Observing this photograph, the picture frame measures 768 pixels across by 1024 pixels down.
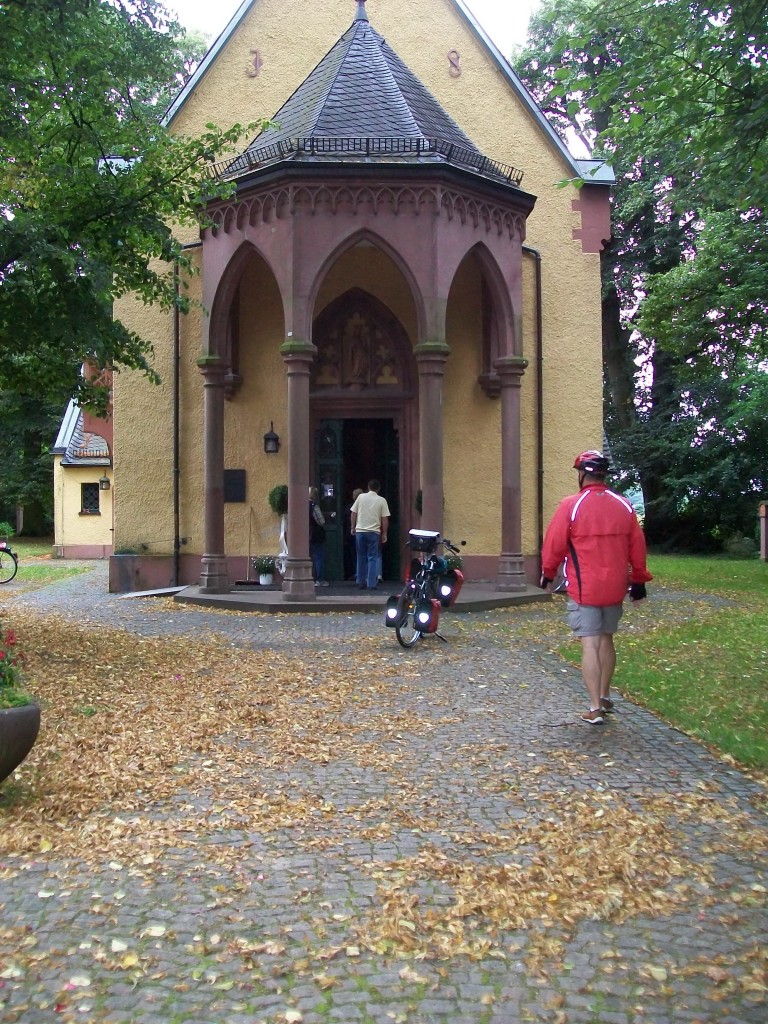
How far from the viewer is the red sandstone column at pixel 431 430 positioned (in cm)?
1374

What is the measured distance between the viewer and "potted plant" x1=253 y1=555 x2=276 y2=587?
15.9 meters

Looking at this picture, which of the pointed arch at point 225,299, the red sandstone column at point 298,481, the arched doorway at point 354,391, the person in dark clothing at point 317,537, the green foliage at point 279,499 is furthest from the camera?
the arched doorway at point 354,391

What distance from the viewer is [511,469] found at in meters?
15.4

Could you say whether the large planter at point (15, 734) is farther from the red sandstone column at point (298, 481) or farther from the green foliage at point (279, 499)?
the green foliage at point (279, 499)

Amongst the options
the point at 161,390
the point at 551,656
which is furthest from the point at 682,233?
the point at 551,656

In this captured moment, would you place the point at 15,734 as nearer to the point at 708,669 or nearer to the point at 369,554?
the point at 708,669

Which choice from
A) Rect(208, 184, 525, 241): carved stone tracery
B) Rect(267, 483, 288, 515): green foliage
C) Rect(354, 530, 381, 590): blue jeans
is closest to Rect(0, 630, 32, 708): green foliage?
Rect(354, 530, 381, 590): blue jeans

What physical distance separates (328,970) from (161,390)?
48.3 feet

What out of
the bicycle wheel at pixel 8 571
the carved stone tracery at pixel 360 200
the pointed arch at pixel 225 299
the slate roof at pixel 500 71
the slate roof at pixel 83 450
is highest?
the slate roof at pixel 500 71

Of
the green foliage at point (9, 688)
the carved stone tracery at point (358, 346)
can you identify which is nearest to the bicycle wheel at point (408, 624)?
the green foliage at point (9, 688)

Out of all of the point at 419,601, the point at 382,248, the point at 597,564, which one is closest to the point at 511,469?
the point at 382,248

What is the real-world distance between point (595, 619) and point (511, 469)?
874 cm

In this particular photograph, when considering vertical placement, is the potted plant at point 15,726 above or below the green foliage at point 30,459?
below

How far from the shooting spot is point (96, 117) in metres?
9.25
